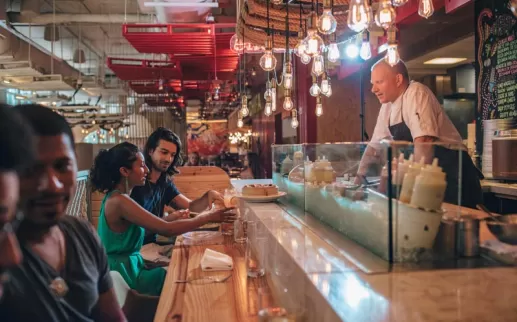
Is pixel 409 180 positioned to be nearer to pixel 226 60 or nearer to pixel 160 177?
pixel 160 177

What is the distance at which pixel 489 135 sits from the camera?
12.3 feet

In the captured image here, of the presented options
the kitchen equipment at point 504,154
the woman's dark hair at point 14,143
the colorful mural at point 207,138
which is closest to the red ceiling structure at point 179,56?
the kitchen equipment at point 504,154

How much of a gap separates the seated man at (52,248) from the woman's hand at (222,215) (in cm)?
142

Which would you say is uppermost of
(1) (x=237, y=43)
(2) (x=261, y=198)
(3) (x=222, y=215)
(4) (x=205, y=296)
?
(1) (x=237, y=43)

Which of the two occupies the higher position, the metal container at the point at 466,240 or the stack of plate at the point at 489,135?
the stack of plate at the point at 489,135

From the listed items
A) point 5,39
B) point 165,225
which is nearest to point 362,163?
point 165,225

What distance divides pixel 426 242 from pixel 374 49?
4784 millimetres

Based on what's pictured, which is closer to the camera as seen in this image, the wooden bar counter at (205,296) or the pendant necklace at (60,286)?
the pendant necklace at (60,286)

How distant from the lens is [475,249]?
4.30ft

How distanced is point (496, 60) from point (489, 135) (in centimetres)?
87

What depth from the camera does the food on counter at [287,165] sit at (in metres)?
2.72

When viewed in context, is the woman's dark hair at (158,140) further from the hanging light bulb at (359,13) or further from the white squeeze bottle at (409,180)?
the white squeeze bottle at (409,180)

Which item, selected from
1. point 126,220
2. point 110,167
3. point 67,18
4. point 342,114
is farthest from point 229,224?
point 67,18

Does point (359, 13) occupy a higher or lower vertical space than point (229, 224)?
higher
